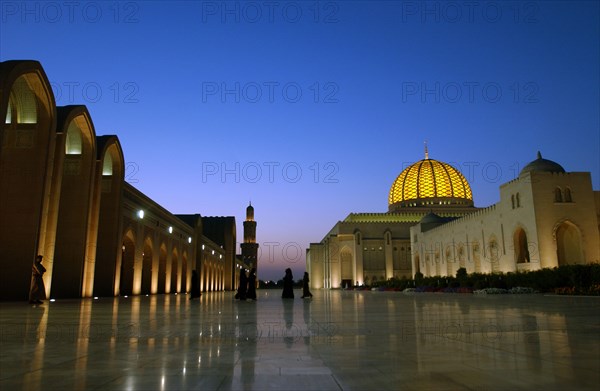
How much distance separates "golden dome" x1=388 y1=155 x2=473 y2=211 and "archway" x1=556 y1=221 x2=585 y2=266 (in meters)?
40.2

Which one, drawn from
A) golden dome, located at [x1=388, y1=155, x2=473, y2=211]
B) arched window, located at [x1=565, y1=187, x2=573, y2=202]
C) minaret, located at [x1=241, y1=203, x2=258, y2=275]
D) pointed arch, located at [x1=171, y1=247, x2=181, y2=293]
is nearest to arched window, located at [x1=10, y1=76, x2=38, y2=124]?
pointed arch, located at [x1=171, y1=247, x2=181, y2=293]

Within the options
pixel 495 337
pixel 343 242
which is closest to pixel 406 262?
pixel 343 242

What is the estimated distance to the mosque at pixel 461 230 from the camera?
30.8 m

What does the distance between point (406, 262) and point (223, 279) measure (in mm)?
26532

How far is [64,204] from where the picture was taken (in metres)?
18.0

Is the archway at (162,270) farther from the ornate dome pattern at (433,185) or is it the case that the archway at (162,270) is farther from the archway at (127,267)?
the ornate dome pattern at (433,185)

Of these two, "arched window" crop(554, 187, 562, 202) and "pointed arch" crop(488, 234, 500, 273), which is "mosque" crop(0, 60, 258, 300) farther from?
"arched window" crop(554, 187, 562, 202)

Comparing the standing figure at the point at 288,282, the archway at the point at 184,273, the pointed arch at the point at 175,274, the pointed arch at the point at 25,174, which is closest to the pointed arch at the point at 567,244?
the standing figure at the point at 288,282

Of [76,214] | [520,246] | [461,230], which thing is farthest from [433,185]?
[76,214]

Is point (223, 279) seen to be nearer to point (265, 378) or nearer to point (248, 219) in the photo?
point (248, 219)

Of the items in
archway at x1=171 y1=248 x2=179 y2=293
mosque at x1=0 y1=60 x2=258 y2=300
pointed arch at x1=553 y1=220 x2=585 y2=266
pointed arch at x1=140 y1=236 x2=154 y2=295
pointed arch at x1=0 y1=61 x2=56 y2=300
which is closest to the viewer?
pointed arch at x1=0 y1=61 x2=56 y2=300

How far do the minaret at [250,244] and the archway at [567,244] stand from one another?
7810 centimetres

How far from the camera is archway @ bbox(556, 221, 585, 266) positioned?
31766 millimetres

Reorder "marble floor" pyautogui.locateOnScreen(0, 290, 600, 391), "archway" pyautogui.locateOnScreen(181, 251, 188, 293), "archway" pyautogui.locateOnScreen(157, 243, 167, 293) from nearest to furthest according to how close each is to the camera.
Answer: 1. "marble floor" pyautogui.locateOnScreen(0, 290, 600, 391)
2. "archway" pyautogui.locateOnScreen(157, 243, 167, 293)
3. "archway" pyautogui.locateOnScreen(181, 251, 188, 293)
